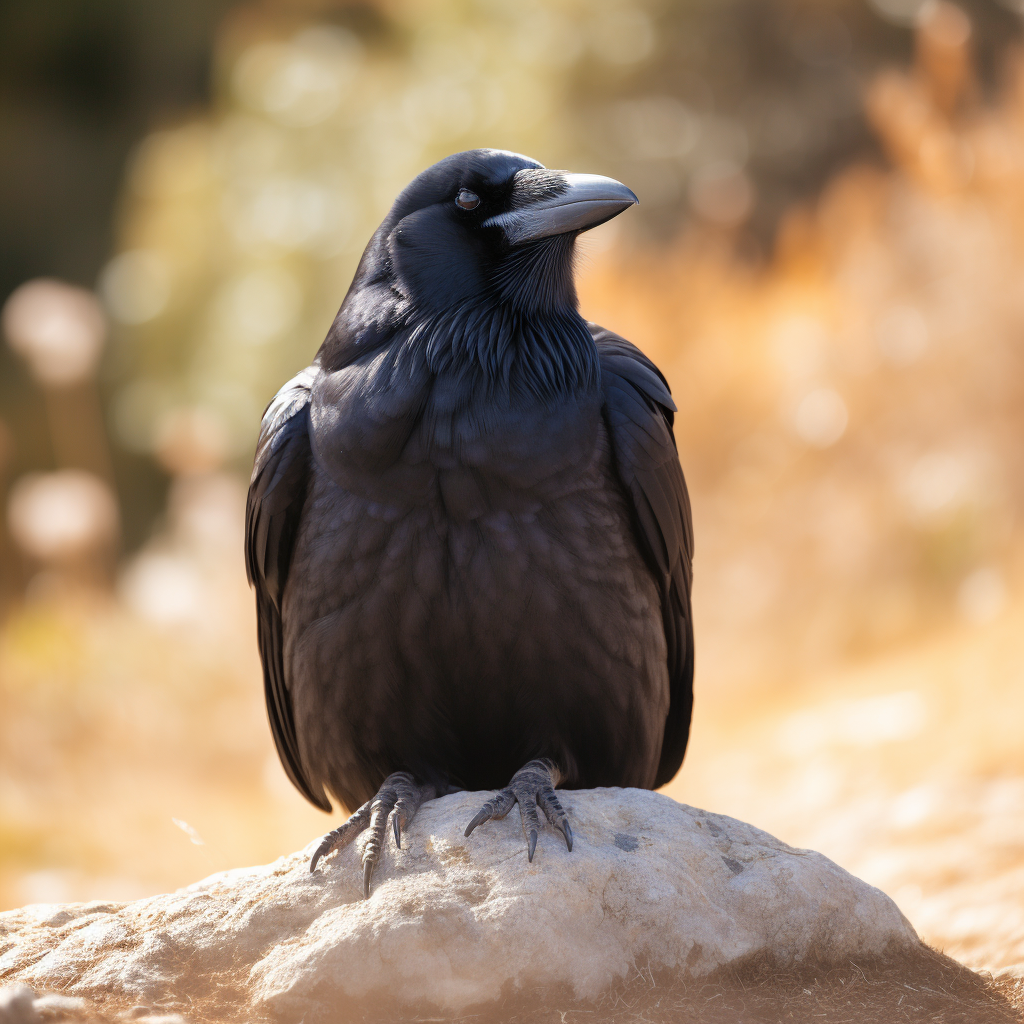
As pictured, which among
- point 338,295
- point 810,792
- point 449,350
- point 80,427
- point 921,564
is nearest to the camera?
point 449,350

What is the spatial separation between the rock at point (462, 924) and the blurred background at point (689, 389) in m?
0.53

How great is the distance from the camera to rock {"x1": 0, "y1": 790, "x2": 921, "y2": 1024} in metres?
2.57

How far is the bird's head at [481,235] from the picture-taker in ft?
11.1

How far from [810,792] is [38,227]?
47.0ft

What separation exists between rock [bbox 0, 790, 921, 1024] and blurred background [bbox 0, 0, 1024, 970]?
0.53m

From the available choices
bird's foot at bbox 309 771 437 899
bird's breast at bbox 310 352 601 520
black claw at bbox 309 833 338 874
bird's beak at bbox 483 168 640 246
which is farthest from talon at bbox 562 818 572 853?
bird's beak at bbox 483 168 640 246

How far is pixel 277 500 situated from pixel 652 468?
1.16m

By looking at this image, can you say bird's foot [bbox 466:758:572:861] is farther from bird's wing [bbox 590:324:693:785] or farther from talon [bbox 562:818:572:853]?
bird's wing [bbox 590:324:693:785]

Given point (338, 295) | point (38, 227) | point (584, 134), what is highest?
point (38, 227)

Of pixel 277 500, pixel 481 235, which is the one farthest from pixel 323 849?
pixel 481 235

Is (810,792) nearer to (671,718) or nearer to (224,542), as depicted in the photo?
(671,718)

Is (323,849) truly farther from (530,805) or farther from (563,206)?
(563,206)

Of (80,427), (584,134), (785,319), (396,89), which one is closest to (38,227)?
(80,427)

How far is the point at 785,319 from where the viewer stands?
30.8 ft
